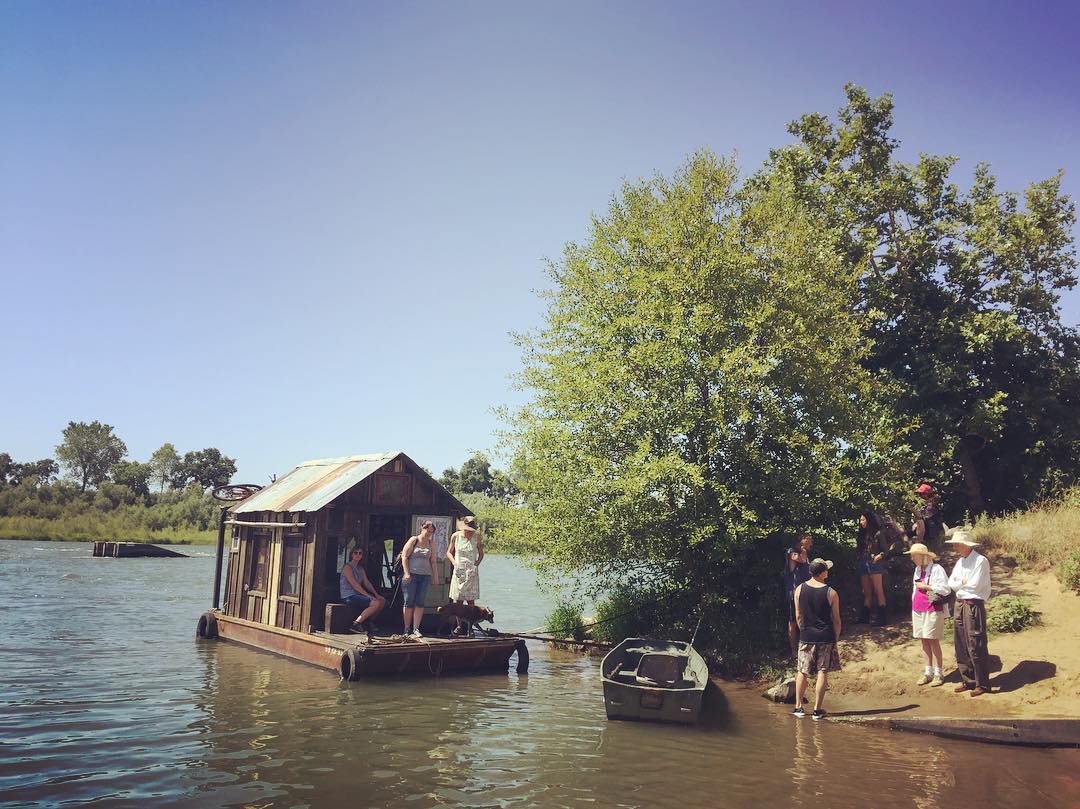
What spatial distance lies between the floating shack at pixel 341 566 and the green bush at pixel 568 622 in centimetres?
446

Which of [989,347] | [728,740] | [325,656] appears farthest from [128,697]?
[989,347]

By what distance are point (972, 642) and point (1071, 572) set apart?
14.4ft

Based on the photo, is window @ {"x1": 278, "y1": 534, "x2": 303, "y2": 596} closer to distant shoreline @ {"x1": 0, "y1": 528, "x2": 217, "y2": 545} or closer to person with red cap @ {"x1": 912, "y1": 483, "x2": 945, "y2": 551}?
person with red cap @ {"x1": 912, "y1": 483, "x2": 945, "y2": 551}

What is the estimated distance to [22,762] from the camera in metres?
9.00

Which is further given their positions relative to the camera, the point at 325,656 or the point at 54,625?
the point at 54,625

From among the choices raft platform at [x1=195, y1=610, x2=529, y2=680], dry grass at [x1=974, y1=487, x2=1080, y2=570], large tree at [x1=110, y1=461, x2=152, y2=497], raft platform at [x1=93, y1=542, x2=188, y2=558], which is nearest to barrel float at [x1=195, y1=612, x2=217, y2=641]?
raft platform at [x1=195, y1=610, x2=529, y2=680]

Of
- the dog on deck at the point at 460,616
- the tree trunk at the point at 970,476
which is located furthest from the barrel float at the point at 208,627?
the tree trunk at the point at 970,476

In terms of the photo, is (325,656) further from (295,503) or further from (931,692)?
(931,692)

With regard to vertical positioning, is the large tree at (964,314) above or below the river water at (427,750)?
above

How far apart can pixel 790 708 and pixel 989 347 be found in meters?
13.8

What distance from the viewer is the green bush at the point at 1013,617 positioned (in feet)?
45.2

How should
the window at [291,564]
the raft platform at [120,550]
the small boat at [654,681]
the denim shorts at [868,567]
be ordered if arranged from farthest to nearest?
1. the raft platform at [120,550]
2. the window at [291,564]
3. the denim shorts at [868,567]
4. the small boat at [654,681]

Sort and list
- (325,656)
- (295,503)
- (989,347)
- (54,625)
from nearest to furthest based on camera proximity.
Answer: (325,656)
(295,503)
(989,347)
(54,625)

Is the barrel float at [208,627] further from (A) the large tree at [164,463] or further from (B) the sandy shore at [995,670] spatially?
(A) the large tree at [164,463]
